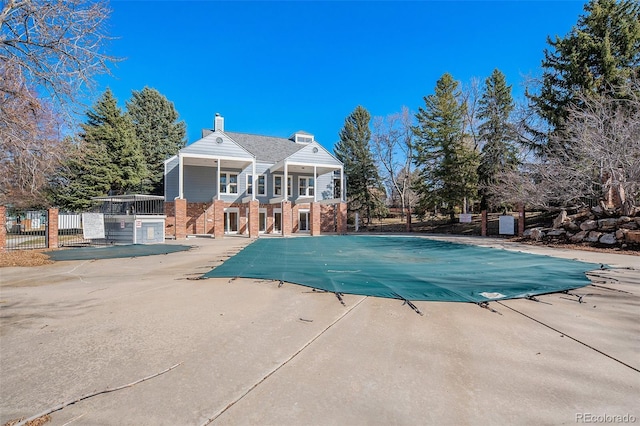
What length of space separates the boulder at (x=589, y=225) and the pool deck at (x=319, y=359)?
1098 cm

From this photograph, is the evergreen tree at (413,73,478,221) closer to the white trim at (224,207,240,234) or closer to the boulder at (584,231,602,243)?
the boulder at (584,231,602,243)

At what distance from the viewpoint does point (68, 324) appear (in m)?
4.16

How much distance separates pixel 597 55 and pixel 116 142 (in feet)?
119

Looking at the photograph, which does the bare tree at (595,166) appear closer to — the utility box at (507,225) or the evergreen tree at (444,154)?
the utility box at (507,225)

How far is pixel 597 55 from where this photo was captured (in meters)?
18.8

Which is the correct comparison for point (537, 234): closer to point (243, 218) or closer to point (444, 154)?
point (444, 154)

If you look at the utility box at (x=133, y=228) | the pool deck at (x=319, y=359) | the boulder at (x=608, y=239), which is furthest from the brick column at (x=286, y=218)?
the boulder at (x=608, y=239)

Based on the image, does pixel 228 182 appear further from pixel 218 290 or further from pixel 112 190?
pixel 218 290

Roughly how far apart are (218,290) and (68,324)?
2.34 metres

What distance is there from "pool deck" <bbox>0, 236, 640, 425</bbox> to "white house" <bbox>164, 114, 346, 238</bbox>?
17.4 metres

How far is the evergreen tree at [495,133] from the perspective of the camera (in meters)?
25.0

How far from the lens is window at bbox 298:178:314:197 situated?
28.9 metres

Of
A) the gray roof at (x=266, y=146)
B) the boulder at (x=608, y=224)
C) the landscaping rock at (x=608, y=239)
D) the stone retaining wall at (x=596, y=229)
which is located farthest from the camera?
the gray roof at (x=266, y=146)

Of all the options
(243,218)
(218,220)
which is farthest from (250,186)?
(218,220)
